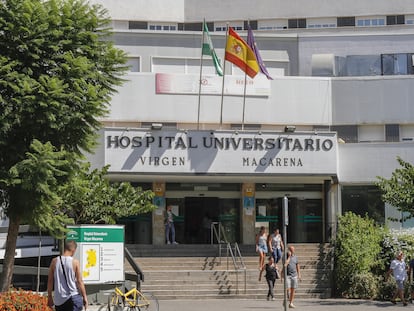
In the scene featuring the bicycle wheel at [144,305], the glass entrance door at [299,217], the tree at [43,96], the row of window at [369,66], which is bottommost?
the bicycle wheel at [144,305]

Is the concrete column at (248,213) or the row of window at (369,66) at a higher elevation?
the row of window at (369,66)

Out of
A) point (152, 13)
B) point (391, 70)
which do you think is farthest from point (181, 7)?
point (391, 70)

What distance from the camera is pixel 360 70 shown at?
1470 inches

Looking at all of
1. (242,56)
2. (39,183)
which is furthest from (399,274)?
(39,183)

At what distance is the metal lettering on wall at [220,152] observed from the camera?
29375 millimetres

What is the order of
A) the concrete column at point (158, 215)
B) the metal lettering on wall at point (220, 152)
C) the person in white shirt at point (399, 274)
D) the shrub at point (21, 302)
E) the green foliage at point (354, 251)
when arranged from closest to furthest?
the shrub at point (21, 302) → the person in white shirt at point (399, 274) → the green foliage at point (354, 251) → the metal lettering on wall at point (220, 152) → the concrete column at point (158, 215)

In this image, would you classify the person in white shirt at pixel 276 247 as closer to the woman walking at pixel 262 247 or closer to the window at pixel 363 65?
the woman walking at pixel 262 247

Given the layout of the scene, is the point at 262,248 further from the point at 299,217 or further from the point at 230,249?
the point at 299,217

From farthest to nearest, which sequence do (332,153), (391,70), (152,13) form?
(152,13) < (391,70) < (332,153)

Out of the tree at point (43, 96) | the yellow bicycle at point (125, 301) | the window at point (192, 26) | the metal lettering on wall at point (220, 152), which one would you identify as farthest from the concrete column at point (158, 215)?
the window at point (192, 26)

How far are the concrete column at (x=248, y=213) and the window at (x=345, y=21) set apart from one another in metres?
16.0

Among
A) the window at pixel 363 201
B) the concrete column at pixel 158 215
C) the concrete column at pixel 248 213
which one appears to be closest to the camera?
the concrete column at pixel 158 215

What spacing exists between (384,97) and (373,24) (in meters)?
13.1

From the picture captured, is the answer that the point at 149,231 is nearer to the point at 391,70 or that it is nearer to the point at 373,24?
the point at 391,70
